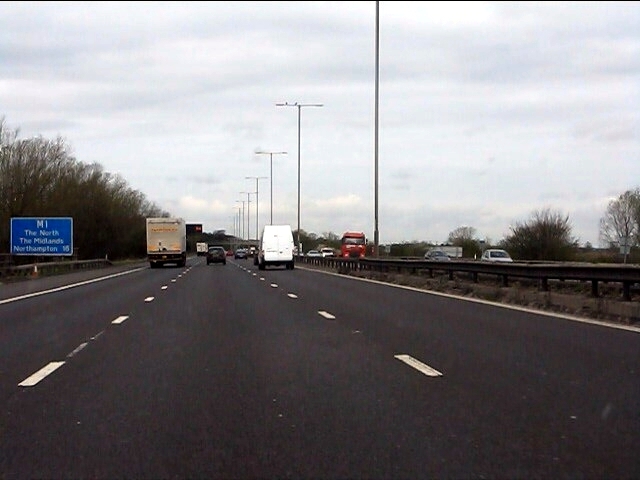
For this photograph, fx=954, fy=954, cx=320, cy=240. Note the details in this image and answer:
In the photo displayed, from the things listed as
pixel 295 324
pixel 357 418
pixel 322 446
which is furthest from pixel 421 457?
pixel 295 324

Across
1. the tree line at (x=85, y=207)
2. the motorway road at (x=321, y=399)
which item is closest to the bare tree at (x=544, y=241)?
the tree line at (x=85, y=207)

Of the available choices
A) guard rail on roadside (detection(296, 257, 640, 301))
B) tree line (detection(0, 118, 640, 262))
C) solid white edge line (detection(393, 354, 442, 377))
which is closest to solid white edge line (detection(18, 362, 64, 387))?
solid white edge line (detection(393, 354, 442, 377))

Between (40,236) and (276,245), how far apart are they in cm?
1535

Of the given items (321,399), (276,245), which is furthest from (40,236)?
(321,399)

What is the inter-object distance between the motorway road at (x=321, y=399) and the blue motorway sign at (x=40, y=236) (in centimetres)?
3626

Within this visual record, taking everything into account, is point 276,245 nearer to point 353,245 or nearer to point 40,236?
point 40,236

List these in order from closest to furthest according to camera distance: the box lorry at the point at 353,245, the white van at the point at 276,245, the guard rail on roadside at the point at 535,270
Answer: the guard rail on roadside at the point at 535,270 < the white van at the point at 276,245 < the box lorry at the point at 353,245

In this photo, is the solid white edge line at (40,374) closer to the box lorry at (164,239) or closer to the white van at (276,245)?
the white van at (276,245)

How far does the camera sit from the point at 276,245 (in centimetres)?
6281

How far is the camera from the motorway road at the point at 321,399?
7363 mm

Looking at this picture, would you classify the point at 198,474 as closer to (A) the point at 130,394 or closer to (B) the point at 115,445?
(B) the point at 115,445

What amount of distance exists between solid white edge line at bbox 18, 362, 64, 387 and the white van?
48.2 m

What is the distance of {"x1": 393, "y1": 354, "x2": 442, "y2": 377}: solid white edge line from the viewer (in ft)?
39.3

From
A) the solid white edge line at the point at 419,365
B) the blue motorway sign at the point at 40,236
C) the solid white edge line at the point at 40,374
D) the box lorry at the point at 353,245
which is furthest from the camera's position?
the box lorry at the point at 353,245
